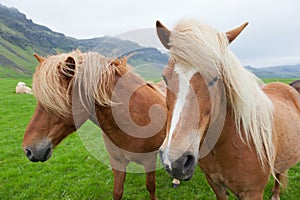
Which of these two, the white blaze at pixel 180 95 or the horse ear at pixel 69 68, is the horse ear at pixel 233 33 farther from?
the horse ear at pixel 69 68

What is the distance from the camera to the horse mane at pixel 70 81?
221cm

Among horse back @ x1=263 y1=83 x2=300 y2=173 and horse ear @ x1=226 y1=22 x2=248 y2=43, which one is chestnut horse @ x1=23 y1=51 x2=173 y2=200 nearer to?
horse ear @ x1=226 y1=22 x2=248 y2=43

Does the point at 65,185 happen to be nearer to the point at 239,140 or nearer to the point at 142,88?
the point at 142,88

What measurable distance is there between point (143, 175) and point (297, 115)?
3223 mm

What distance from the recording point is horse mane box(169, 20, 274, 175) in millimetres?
1548

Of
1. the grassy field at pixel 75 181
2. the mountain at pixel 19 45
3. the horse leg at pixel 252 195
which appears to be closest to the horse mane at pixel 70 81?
the horse leg at pixel 252 195

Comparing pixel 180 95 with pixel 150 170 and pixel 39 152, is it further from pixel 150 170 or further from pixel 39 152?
pixel 150 170

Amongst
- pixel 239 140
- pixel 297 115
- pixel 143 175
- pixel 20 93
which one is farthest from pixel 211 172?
pixel 20 93

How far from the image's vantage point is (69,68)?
2.29 meters

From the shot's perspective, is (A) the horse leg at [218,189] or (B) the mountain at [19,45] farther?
(B) the mountain at [19,45]

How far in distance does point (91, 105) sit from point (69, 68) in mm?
437

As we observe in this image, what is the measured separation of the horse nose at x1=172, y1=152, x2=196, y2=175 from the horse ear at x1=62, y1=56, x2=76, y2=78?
1454 mm

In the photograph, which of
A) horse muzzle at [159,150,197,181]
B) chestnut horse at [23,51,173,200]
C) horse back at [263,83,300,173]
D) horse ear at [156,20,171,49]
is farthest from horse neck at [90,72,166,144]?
horse back at [263,83,300,173]

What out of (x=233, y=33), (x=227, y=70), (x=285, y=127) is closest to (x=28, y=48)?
(x=285, y=127)
